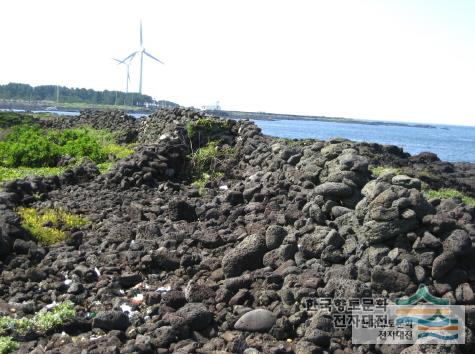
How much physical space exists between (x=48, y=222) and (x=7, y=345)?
188 inches

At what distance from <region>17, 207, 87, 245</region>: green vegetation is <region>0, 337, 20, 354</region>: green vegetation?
3.90 m

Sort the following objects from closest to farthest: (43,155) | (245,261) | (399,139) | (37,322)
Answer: (37,322)
(245,261)
(43,155)
(399,139)

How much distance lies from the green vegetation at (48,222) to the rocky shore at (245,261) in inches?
9.0

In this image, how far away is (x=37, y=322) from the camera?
6.46 metres

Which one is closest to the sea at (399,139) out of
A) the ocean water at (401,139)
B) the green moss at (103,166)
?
the ocean water at (401,139)

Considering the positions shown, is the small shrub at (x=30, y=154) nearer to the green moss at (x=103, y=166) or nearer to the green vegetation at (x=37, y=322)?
the green moss at (x=103, y=166)

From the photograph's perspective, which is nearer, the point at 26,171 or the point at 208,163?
the point at 208,163

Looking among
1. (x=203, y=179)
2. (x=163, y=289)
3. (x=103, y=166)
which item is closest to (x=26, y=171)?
(x=103, y=166)

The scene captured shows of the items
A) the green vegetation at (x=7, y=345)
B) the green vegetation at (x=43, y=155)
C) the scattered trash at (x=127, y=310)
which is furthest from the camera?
the green vegetation at (x=43, y=155)

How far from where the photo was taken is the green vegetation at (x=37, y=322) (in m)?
6.34

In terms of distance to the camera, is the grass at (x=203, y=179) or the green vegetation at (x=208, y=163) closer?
the grass at (x=203, y=179)

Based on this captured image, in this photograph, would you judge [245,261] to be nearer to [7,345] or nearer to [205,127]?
[7,345]

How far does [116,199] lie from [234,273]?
19.2 feet

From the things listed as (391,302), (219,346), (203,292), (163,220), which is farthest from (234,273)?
(163,220)
